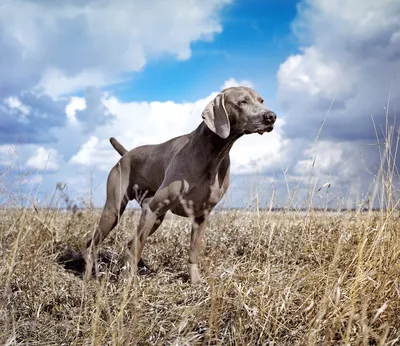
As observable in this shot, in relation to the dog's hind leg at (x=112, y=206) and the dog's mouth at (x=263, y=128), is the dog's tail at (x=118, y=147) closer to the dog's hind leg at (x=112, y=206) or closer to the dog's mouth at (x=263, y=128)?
the dog's hind leg at (x=112, y=206)

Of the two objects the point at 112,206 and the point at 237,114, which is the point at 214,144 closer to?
the point at 237,114

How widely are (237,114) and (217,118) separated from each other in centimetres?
20

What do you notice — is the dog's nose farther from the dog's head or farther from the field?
the field

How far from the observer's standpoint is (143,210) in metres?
4.45

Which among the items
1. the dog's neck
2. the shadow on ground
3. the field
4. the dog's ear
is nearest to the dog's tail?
the shadow on ground

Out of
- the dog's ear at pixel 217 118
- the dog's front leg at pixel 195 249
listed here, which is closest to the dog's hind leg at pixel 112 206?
the dog's front leg at pixel 195 249

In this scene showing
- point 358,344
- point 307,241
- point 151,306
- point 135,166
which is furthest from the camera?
point 135,166

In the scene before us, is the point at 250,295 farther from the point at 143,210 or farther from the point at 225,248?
the point at 225,248

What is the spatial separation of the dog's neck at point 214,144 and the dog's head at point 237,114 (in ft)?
0.29

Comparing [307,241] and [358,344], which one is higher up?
[307,241]

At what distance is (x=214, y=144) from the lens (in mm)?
4371

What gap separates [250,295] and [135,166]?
2.65 meters

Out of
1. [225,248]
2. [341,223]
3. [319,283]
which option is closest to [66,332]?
[319,283]

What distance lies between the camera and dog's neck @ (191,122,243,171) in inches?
172
